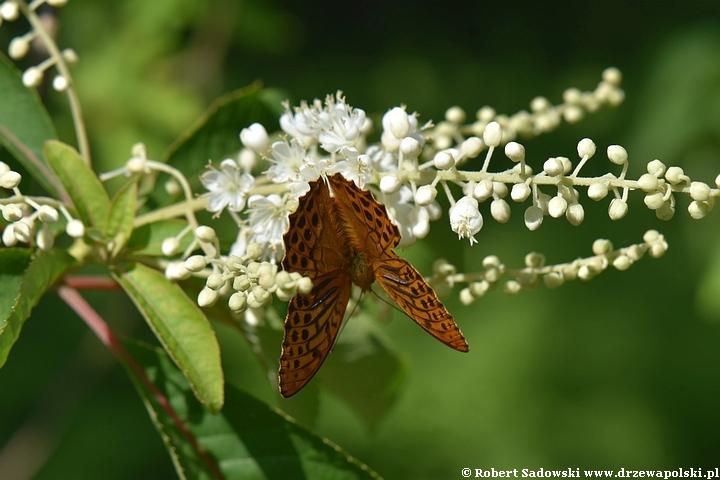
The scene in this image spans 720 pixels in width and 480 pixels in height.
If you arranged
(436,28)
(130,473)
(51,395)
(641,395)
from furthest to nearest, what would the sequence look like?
(436,28) < (641,395) < (130,473) < (51,395)

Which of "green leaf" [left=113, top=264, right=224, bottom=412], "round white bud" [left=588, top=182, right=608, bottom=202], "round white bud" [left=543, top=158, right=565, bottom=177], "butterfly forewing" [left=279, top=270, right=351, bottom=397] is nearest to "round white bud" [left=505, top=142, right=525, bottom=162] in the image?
"round white bud" [left=543, top=158, right=565, bottom=177]

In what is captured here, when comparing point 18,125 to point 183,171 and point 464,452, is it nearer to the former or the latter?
point 183,171

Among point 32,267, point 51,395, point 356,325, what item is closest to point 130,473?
point 51,395

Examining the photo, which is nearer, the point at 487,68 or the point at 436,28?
the point at 487,68

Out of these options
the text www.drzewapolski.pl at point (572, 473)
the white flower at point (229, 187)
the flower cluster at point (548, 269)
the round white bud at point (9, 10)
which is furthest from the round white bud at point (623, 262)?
the text www.drzewapolski.pl at point (572, 473)

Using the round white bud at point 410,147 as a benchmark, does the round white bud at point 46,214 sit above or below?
below

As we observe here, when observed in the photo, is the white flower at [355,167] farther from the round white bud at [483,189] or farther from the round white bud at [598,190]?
the round white bud at [598,190]

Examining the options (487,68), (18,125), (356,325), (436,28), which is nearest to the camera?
(18,125)
